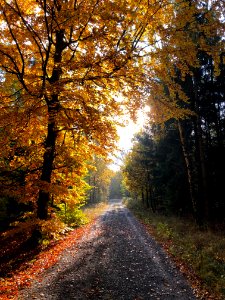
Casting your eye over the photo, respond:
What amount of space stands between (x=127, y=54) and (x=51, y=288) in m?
7.01

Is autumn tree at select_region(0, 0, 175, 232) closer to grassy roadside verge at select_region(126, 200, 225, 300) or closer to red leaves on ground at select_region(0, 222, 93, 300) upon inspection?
red leaves on ground at select_region(0, 222, 93, 300)

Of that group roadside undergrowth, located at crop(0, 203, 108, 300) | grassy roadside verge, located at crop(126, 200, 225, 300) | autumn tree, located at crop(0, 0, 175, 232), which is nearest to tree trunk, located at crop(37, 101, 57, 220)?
autumn tree, located at crop(0, 0, 175, 232)

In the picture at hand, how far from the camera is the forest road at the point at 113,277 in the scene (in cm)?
691

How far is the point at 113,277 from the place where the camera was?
8.21 m

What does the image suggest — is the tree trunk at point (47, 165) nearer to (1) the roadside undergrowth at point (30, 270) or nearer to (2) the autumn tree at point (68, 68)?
(2) the autumn tree at point (68, 68)

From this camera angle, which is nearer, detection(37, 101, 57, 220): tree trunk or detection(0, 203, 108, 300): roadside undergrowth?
detection(0, 203, 108, 300): roadside undergrowth

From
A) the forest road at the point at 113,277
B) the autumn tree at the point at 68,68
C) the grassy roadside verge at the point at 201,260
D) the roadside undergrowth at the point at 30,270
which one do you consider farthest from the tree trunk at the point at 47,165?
the grassy roadside verge at the point at 201,260

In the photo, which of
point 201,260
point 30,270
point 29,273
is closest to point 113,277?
point 29,273

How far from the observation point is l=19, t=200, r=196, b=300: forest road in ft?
22.7

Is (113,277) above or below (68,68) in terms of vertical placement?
below

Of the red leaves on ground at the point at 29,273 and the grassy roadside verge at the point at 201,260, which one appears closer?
the grassy roadside verge at the point at 201,260

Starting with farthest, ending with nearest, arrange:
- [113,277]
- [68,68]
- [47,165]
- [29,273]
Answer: [47,165], [29,273], [113,277], [68,68]

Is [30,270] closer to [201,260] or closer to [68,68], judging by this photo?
[201,260]

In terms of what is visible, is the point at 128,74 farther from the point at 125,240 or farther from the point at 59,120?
the point at 125,240
